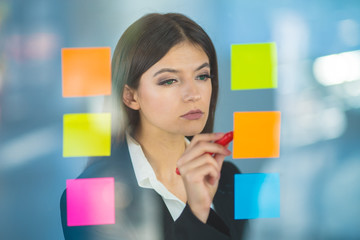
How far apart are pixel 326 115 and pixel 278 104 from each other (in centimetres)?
14

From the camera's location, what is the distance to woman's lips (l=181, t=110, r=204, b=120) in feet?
2.71

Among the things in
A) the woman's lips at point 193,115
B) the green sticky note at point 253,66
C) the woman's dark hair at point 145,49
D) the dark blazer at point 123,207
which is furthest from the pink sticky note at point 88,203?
the green sticky note at point 253,66

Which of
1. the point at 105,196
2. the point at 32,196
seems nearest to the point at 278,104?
the point at 105,196

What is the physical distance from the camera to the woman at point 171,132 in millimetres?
799

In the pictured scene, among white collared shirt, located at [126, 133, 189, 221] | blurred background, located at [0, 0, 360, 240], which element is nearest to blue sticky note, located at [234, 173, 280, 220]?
blurred background, located at [0, 0, 360, 240]

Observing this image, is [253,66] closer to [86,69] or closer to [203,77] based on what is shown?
[203,77]

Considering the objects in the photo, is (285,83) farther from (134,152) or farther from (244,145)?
(134,152)

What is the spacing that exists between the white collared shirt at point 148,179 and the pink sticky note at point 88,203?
93 millimetres

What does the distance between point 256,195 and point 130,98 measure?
0.41 m

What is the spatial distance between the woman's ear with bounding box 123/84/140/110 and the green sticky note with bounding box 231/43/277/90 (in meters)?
0.24

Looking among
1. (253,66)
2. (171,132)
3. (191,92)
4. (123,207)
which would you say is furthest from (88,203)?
(253,66)

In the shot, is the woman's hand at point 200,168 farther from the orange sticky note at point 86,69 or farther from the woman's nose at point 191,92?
the orange sticky note at point 86,69

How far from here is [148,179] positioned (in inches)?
33.6

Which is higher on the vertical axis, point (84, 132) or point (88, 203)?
point (84, 132)
